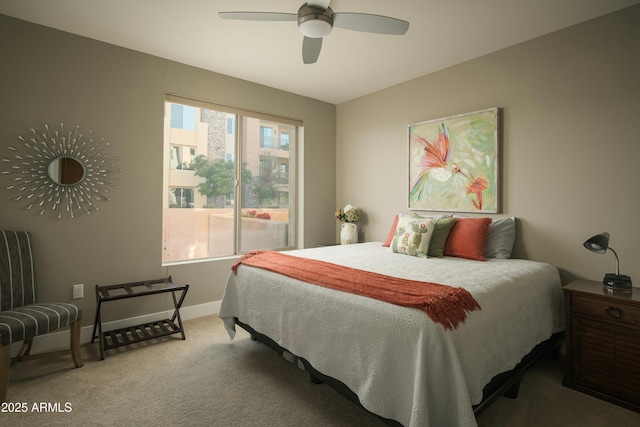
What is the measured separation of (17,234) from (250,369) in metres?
2.03

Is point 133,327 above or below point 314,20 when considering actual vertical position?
below

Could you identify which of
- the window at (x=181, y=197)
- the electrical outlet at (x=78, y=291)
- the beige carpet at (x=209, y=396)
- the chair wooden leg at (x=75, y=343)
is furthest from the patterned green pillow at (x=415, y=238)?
the electrical outlet at (x=78, y=291)

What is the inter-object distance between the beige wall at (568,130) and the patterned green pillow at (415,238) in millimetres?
788

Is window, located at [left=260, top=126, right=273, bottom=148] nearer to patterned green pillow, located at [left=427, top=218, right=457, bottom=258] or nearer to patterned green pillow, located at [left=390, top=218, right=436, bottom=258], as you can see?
patterned green pillow, located at [left=390, top=218, right=436, bottom=258]

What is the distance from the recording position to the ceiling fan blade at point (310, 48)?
2.26 meters

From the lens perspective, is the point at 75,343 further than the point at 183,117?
No

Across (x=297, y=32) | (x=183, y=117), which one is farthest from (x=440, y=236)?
(x=183, y=117)

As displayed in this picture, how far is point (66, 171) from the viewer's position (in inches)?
107

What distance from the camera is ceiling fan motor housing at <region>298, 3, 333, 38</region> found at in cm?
195

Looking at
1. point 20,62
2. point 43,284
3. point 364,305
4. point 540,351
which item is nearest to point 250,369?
point 364,305

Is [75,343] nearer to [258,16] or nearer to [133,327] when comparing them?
[133,327]

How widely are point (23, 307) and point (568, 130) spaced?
14.1 ft

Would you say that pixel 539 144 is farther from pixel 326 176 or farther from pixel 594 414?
pixel 326 176

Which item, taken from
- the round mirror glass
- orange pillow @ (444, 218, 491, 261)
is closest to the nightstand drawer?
orange pillow @ (444, 218, 491, 261)
